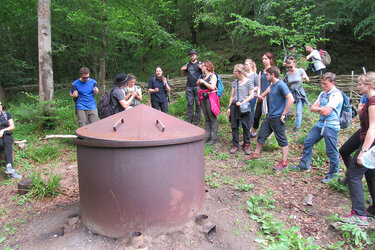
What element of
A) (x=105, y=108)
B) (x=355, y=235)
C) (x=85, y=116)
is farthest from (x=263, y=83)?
(x=85, y=116)

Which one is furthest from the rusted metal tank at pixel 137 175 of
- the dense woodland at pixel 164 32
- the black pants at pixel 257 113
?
the dense woodland at pixel 164 32

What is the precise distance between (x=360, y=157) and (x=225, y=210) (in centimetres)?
173

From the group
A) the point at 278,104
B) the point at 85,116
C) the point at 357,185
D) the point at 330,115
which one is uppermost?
the point at 278,104

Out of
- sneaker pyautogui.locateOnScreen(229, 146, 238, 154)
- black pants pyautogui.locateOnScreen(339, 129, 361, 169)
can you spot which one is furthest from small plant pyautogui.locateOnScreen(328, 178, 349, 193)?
sneaker pyautogui.locateOnScreen(229, 146, 238, 154)

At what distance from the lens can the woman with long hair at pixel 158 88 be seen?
6.52 m

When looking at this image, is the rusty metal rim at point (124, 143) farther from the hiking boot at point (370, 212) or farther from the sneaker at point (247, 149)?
the sneaker at point (247, 149)

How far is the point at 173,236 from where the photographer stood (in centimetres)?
283

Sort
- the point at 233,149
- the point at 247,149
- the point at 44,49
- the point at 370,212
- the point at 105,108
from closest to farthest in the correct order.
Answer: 1. the point at 370,212
2. the point at 105,108
3. the point at 247,149
4. the point at 233,149
5. the point at 44,49

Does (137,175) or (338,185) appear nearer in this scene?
(137,175)

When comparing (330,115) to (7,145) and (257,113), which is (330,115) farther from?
(7,145)

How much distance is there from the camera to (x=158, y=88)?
21.6 ft

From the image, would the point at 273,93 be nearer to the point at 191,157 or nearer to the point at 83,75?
the point at 191,157

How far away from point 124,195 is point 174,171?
0.57 m

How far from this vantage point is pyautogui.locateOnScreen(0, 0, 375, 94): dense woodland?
8188 mm
